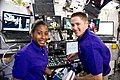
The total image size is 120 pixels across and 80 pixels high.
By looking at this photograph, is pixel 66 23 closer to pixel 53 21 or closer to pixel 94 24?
pixel 53 21

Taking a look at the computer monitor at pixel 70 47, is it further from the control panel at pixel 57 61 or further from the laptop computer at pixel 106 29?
the laptop computer at pixel 106 29

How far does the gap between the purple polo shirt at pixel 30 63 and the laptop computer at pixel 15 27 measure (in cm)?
81

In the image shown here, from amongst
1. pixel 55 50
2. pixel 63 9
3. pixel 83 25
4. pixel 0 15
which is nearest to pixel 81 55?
pixel 83 25

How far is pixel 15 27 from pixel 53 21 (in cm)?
69

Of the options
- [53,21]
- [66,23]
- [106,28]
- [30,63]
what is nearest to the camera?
[30,63]

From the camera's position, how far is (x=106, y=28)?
160 inches

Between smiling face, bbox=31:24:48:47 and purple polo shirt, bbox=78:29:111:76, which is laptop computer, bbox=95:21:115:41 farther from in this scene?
smiling face, bbox=31:24:48:47

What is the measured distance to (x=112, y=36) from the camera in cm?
404

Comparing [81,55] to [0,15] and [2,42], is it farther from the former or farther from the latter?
[0,15]

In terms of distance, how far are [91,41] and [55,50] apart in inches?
Answer: 38.7

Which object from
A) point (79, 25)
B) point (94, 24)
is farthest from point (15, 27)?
point (94, 24)

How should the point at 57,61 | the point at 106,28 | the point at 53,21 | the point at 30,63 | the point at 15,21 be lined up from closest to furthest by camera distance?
→ the point at 30,63 → the point at 57,61 → the point at 15,21 → the point at 53,21 → the point at 106,28

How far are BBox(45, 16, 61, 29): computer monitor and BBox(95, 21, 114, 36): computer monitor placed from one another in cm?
122

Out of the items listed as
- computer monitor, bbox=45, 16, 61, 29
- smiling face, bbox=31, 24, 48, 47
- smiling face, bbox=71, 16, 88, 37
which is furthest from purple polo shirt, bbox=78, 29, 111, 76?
computer monitor, bbox=45, 16, 61, 29
